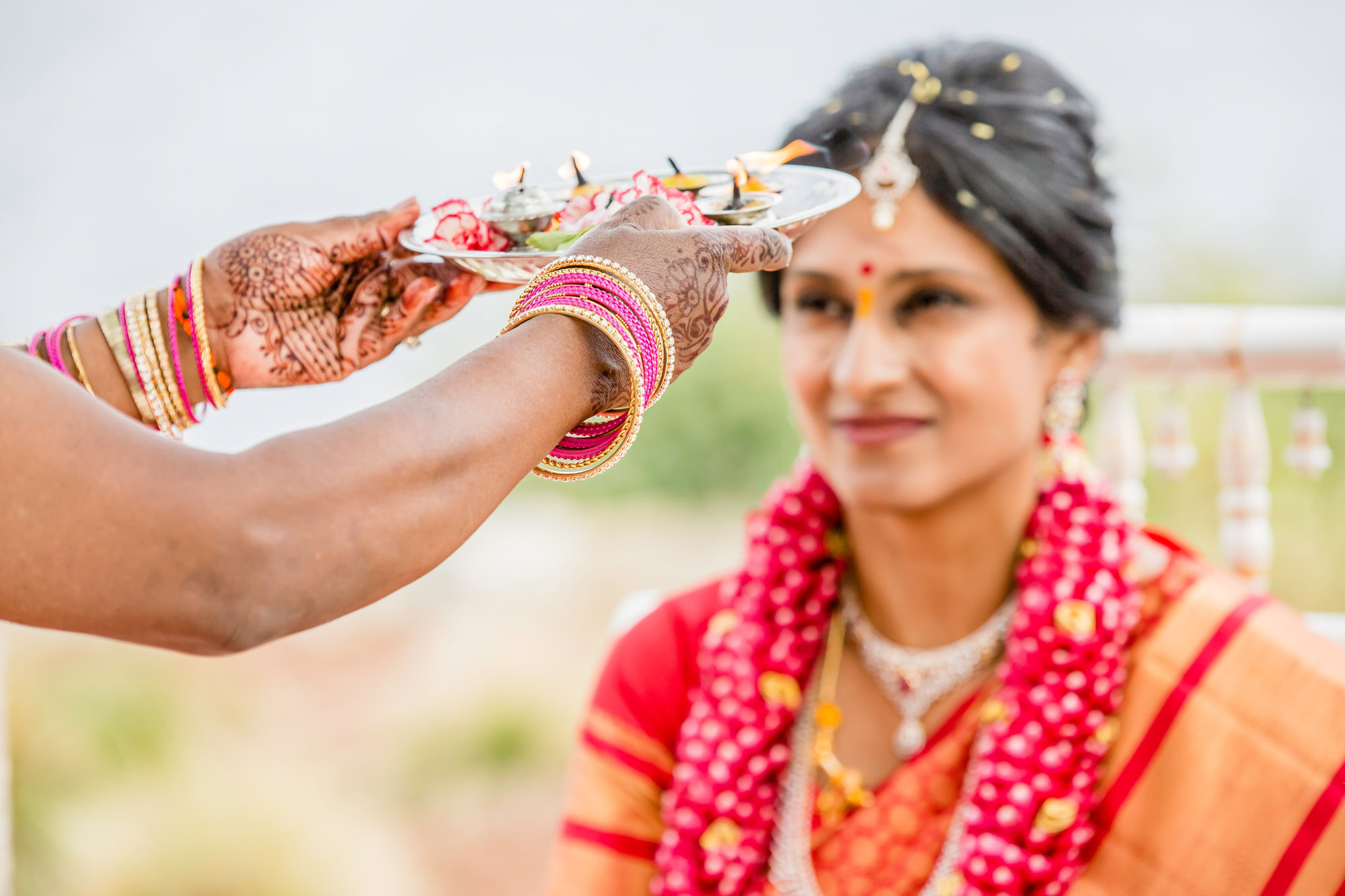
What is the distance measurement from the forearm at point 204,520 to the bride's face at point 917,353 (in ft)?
3.09

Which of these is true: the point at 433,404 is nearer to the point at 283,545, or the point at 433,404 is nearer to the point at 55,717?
the point at 283,545

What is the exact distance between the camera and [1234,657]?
1489 millimetres

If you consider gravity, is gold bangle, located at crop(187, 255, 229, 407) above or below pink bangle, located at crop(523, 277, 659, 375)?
below

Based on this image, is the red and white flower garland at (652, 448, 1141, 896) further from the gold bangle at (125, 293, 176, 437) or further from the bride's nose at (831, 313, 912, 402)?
the gold bangle at (125, 293, 176, 437)

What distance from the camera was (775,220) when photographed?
3.23 ft

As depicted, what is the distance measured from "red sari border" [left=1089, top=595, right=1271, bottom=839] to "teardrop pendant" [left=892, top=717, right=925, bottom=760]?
256mm

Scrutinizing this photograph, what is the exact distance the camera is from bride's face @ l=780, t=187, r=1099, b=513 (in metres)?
1.56

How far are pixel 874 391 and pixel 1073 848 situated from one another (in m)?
0.64

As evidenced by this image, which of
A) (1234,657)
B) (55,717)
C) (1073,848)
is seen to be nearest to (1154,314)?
(1234,657)

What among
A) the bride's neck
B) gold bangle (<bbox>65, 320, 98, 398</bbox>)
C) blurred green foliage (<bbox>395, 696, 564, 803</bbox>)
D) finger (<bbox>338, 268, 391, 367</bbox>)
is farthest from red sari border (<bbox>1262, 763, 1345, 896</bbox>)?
blurred green foliage (<bbox>395, 696, 564, 803</bbox>)

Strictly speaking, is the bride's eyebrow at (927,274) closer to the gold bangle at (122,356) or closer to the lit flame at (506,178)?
the lit flame at (506,178)

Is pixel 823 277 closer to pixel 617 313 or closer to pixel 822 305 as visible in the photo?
pixel 822 305

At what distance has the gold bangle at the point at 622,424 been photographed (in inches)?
31.1

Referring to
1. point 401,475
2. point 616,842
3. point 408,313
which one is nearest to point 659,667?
point 616,842
